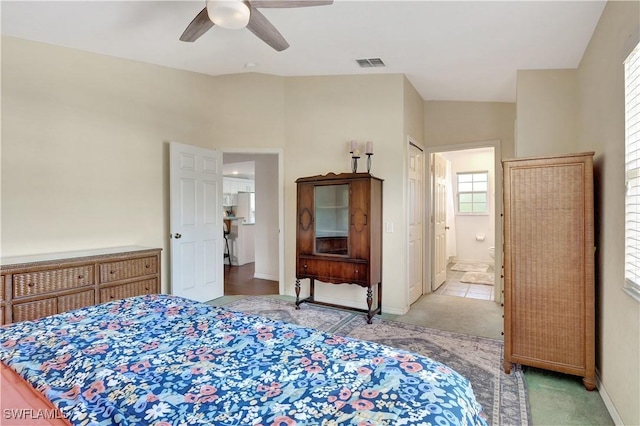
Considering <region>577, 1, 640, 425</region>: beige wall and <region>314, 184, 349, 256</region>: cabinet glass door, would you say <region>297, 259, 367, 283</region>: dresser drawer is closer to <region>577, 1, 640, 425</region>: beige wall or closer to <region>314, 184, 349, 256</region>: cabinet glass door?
<region>314, 184, 349, 256</region>: cabinet glass door

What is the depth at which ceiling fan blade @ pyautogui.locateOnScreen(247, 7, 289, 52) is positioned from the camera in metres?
2.21

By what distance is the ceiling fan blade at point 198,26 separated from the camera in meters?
2.22

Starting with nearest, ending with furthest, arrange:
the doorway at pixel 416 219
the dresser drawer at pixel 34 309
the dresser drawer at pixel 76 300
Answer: the dresser drawer at pixel 34 309 < the dresser drawer at pixel 76 300 < the doorway at pixel 416 219

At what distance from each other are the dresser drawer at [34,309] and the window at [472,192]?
7.51m

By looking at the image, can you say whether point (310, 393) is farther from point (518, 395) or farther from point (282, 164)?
point (282, 164)

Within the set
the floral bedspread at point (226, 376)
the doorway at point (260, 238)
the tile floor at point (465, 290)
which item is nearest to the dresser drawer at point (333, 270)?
the doorway at point (260, 238)

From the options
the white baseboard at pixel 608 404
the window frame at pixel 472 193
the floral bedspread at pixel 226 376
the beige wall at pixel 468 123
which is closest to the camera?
the floral bedspread at pixel 226 376

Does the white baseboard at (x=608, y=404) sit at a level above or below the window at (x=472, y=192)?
below

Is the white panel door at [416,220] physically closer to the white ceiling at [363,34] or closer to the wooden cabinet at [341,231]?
the wooden cabinet at [341,231]

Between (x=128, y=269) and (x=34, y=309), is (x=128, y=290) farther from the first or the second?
(x=34, y=309)

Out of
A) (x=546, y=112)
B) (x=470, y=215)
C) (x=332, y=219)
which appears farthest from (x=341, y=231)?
(x=470, y=215)

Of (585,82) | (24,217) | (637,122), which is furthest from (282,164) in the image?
(637,122)

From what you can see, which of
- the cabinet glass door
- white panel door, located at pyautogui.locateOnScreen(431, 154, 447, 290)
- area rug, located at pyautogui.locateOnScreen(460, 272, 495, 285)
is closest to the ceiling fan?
the cabinet glass door

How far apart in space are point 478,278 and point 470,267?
116cm
